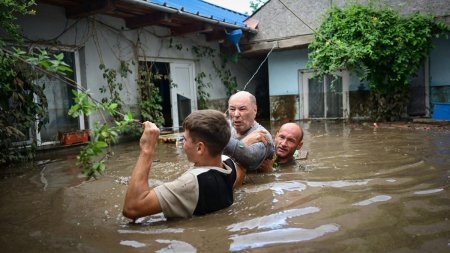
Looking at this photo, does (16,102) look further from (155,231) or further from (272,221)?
(272,221)

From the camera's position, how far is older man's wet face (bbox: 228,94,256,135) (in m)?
3.70

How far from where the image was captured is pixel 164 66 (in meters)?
10.3

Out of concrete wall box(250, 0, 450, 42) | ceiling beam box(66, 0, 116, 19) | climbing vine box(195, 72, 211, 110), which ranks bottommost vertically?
climbing vine box(195, 72, 211, 110)

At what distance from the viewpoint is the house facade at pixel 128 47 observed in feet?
23.0

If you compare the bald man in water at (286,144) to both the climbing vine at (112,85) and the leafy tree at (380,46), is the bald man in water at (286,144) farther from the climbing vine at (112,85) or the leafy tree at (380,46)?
the leafy tree at (380,46)

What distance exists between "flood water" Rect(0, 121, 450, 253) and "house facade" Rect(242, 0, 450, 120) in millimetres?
6096

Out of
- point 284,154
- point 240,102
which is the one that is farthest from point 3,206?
point 284,154

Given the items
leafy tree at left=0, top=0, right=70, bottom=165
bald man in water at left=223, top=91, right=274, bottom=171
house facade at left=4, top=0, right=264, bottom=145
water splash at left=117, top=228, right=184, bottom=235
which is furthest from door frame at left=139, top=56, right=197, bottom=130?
water splash at left=117, top=228, right=184, bottom=235

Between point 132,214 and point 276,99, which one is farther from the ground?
point 276,99

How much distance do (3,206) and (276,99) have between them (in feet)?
34.5

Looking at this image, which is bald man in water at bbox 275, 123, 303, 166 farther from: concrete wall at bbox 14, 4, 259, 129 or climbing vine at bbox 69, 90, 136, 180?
concrete wall at bbox 14, 4, 259, 129

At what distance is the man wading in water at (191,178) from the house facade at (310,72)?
764cm

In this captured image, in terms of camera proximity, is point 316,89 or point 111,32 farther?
point 316,89

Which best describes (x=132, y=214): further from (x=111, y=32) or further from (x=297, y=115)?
(x=297, y=115)
